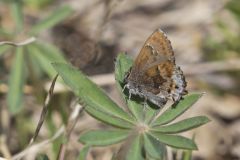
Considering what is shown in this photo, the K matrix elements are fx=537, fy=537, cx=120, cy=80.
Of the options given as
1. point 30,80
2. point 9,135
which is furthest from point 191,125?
point 30,80

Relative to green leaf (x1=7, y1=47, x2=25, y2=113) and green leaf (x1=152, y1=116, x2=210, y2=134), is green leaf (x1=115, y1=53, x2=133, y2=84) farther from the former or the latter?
green leaf (x1=7, y1=47, x2=25, y2=113)

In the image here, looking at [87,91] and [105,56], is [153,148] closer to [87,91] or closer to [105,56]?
[87,91]

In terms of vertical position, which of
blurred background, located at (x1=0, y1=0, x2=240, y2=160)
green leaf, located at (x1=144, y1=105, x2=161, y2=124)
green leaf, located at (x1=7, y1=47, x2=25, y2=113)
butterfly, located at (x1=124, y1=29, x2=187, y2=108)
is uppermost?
butterfly, located at (x1=124, y1=29, x2=187, y2=108)

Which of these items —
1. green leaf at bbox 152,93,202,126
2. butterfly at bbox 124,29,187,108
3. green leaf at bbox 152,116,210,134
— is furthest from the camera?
butterfly at bbox 124,29,187,108

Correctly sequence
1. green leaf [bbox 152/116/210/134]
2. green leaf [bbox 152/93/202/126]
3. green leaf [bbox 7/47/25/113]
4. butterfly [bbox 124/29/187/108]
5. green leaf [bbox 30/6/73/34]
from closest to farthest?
1. green leaf [bbox 152/116/210/134]
2. green leaf [bbox 152/93/202/126]
3. butterfly [bbox 124/29/187/108]
4. green leaf [bbox 7/47/25/113]
5. green leaf [bbox 30/6/73/34]

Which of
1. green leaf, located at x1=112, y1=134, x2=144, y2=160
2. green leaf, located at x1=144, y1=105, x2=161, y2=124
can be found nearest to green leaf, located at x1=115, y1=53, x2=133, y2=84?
green leaf, located at x1=144, y1=105, x2=161, y2=124

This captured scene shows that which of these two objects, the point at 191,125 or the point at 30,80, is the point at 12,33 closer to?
the point at 30,80
